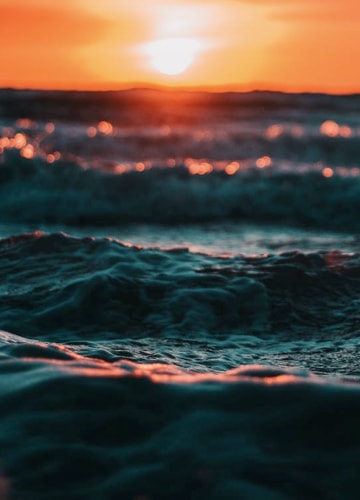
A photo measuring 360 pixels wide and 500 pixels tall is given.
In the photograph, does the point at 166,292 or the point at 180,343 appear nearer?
the point at 180,343

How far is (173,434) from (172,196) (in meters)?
9.62

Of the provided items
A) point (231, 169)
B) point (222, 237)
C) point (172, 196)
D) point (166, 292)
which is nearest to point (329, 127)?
point (231, 169)

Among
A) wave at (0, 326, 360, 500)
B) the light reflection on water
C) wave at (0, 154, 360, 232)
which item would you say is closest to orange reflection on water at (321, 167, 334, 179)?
wave at (0, 154, 360, 232)

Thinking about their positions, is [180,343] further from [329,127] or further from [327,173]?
[329,127]

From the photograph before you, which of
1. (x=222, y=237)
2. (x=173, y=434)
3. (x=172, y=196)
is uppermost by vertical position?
(x=173, y=434)

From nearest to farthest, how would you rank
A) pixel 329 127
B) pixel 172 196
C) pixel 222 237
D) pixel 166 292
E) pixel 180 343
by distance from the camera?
pixel 180 343 → pixel 166 292 → pixel 222 237 → pixel 172 196 → pixel 329 127

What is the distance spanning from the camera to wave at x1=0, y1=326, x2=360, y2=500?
6.73 feet

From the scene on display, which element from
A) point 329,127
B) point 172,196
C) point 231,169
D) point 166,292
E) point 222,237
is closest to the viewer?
point 166,292

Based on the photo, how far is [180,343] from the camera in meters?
4.01

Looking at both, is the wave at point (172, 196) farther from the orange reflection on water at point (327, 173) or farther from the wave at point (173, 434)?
the wave at point (173, 434)

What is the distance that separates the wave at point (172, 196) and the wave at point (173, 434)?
7.70 m

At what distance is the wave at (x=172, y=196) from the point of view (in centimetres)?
1070

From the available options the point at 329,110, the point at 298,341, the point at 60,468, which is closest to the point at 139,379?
the point at 60,468

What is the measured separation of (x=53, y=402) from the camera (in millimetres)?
2406
